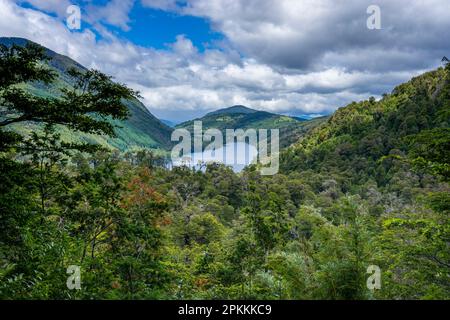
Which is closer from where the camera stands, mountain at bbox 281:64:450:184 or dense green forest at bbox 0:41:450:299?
dense green forest at bbox 0:41:450:299

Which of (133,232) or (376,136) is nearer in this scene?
(133,232)

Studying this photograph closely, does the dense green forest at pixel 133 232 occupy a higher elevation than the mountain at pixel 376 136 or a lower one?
lower

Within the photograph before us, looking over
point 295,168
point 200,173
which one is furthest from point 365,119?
point 200,173

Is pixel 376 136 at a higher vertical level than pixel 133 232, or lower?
higher

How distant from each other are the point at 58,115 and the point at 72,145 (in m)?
1.48

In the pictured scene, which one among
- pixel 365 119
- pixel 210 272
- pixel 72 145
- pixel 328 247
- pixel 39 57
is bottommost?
pixel 210 272

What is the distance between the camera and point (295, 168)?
110125 millimetres

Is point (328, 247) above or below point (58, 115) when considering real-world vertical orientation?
below

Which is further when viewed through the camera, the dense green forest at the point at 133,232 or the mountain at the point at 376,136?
the mountain at the point at 376,136

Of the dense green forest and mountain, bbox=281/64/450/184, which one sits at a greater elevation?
mountain, bbox=281/64/450/184
